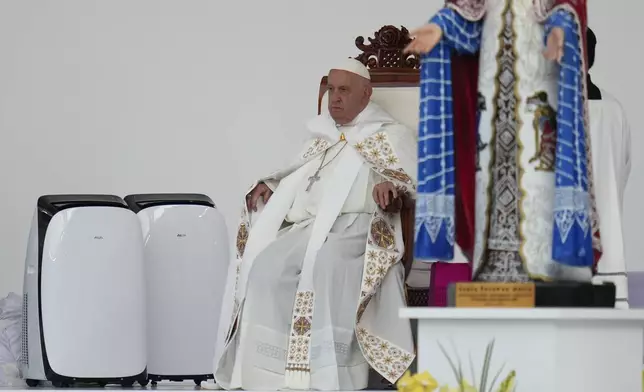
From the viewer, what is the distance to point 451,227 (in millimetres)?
4250

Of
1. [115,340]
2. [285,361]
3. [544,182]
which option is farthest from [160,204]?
[544,182]

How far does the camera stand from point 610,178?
465cm

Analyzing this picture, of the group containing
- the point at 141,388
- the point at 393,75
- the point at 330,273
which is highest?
the point at 393,75

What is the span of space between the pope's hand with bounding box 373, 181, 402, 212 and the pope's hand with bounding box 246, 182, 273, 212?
0.53m

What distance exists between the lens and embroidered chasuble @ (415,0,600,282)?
4043mm

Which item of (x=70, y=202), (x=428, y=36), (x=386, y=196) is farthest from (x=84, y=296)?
(x=428, y=36)

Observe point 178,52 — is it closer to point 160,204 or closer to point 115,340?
point 160,204

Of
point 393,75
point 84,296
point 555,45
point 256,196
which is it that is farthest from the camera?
point 393,75

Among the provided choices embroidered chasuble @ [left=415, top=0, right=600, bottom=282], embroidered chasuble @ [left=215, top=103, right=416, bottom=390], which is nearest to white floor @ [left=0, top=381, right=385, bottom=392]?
embroidered chasuble @ [left=215, top=103, right=416, bottom=390]

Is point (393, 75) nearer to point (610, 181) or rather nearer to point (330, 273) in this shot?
point (330, 273)

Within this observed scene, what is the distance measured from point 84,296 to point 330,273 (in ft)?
3.12

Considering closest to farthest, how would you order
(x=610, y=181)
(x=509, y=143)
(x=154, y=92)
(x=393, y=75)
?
(x=509, y=143) → (x=610, y=181) → (x=393, y=75) → (x=154, y=92)

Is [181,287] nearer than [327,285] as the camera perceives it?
No

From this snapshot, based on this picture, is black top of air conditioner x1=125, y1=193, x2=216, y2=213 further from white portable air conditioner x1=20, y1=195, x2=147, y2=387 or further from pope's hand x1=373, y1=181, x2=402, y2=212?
pope's hand x1=373, y1=181, x2=402, y2=212
